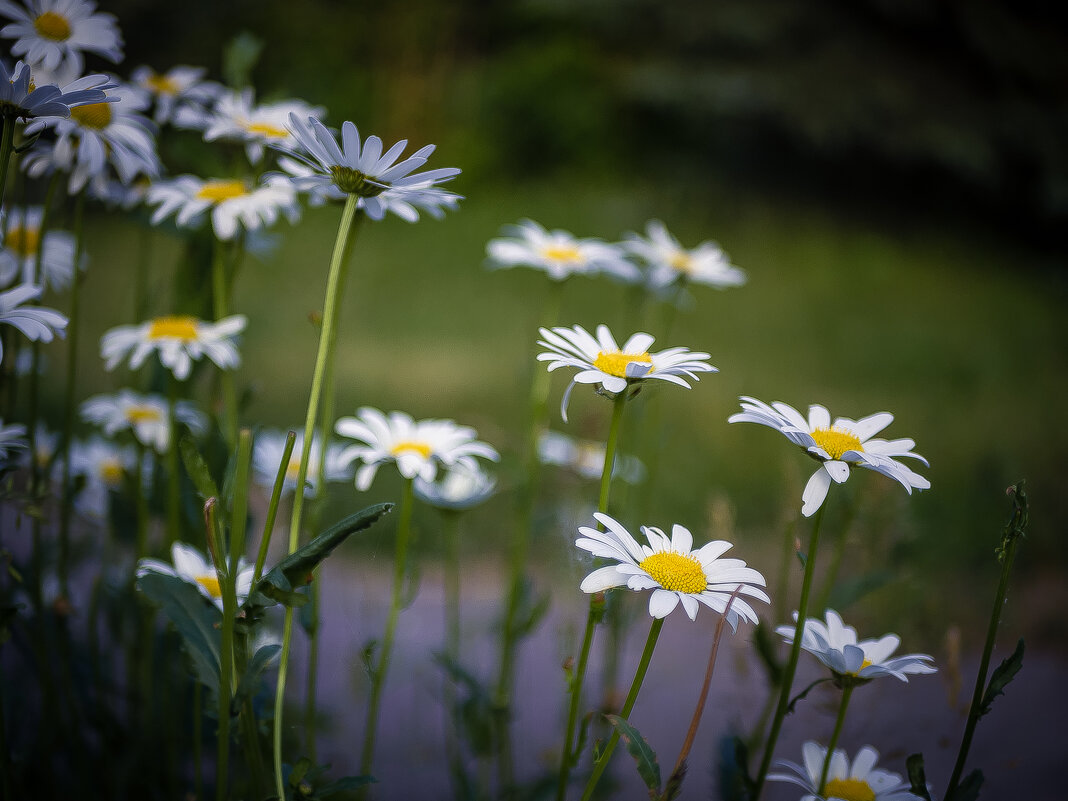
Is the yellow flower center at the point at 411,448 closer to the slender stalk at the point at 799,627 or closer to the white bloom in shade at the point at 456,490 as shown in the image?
the white bloom in shade at the point at 456,490

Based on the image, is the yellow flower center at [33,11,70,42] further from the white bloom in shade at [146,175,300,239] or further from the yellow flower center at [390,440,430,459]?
the yellow flower center at [390,440,430,459]

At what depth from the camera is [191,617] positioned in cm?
33

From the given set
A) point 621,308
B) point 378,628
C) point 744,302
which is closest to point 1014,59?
point 744,302

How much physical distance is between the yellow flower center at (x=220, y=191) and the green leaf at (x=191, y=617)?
20 centimetres

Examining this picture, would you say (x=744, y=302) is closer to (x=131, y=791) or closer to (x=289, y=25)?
(x=289, y=25)

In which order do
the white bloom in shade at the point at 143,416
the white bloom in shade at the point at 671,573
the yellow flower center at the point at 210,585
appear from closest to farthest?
the white bloom in shade at the point at 671,573 < the yellow flower center at the point at 210,585 < the white bloom in shade at the point at 143,416

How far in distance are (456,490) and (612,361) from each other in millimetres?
233

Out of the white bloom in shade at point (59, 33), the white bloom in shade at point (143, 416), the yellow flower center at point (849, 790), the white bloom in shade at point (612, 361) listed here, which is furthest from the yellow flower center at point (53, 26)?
the yellow flower center at point (849, 790)

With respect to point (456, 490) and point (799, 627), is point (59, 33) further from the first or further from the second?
point (799, 627)

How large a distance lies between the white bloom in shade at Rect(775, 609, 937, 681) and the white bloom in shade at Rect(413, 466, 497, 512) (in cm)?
20

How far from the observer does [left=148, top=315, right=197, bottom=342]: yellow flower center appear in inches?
16.9

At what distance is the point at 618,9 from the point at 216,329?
2328 millimetres

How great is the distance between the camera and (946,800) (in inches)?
12.3

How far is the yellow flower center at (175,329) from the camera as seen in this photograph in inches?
16.9
